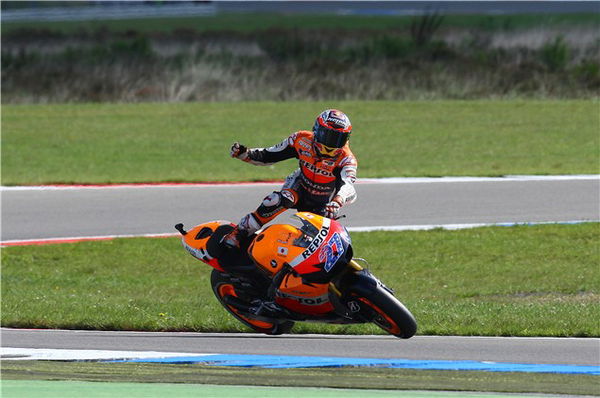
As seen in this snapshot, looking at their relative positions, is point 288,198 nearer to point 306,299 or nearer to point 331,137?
point 331,137

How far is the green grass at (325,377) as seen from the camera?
6828mm

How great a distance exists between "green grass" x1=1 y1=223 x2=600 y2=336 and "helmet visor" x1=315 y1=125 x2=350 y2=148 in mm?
1787

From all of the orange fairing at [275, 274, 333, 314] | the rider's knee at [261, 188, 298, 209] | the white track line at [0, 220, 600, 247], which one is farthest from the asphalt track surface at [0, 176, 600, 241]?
the orange fairing at [275, 274, 333, 314]

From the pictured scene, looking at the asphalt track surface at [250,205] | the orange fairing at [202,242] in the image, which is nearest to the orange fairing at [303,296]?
the orange fairing at [202,242]

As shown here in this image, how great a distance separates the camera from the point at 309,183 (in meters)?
8.83

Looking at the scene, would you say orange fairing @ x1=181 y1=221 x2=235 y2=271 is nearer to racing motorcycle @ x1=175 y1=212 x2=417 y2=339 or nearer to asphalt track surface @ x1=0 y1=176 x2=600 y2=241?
racing motorcycle @ x1=175 y1=212 x2=417 y2=339

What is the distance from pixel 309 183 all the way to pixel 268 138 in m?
15.4

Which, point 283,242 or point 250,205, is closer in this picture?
point 283,242

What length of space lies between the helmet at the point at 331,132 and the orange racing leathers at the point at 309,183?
8 centimetres

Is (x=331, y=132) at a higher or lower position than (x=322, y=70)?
higher

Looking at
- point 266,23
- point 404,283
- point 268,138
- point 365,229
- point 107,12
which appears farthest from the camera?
point 107,12

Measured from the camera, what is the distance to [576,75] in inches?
1180

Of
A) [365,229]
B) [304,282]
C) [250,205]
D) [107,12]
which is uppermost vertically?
[304,282]

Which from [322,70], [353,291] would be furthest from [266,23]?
[353,291]
